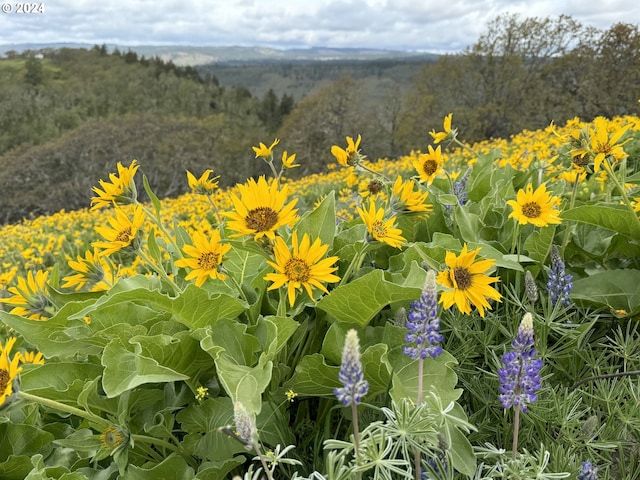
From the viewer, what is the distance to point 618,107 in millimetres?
17281

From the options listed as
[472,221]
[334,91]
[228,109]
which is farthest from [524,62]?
[228,109]

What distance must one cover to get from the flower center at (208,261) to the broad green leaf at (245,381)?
0.84 feet

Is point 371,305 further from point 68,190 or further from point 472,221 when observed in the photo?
point 68,190

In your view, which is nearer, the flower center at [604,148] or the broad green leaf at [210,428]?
the broad green leaf at [210,428]

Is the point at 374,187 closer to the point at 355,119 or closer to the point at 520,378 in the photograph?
the point at 520,378

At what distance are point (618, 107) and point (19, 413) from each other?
19.9m

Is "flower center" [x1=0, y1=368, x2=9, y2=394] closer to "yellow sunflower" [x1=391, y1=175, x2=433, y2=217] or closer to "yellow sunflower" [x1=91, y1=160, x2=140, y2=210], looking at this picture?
"yellow sunflower" [x1=91, y1=160, x2=140, y2=210]

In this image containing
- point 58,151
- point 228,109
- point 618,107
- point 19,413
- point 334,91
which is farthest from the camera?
point 228,109

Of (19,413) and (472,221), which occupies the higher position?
(472,221)

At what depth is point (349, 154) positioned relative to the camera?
220cm

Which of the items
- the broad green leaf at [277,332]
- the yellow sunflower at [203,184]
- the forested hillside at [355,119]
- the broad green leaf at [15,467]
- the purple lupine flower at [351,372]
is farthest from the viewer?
the forested hillside at [355,119]

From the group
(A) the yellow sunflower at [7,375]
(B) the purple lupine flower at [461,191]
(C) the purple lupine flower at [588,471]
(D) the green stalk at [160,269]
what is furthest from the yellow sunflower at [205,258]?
Result: (B) the purple lupine flower at [461,191]

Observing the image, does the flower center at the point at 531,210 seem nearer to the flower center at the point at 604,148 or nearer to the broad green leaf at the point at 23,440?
the flower center at the point at 604,148

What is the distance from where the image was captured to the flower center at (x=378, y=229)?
4.70 ft
